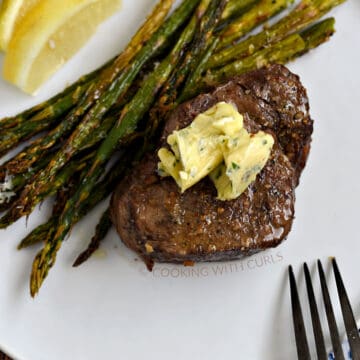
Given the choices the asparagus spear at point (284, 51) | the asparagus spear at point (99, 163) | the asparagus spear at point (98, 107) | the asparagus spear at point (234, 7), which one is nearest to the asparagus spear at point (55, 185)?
the asparagus spear at point (98, 107)

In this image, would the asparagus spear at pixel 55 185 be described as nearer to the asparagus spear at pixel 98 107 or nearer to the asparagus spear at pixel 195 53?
the asparagus spear at pixel 98 107

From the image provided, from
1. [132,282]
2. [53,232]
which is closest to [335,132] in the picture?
[132,282]

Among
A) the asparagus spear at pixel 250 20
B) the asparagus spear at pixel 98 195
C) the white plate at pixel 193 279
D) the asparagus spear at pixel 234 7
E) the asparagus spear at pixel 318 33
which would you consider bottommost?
the white plate at pixel 193 279

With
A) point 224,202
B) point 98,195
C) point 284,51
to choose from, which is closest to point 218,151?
point 224,202

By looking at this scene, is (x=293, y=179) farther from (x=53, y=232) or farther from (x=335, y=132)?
(x=53, y=232)

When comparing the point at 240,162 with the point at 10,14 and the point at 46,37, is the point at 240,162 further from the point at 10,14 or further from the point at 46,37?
the point at 10,14

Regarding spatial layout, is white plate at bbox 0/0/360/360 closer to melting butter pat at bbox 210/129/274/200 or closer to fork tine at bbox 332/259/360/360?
fork tine at bbox 332/259/360/360
